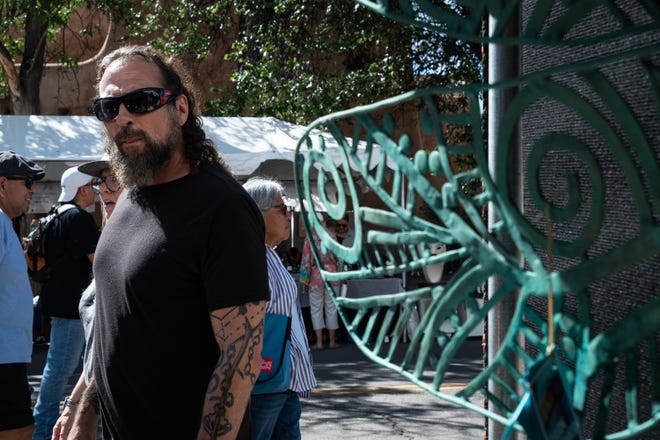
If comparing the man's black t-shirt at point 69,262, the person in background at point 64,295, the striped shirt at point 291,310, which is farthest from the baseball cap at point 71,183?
the striped shirt at point 291,310

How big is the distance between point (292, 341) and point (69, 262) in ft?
7.99

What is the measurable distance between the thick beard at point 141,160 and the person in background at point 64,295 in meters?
3.35

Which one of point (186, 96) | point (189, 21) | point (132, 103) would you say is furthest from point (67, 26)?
point (132, 103)

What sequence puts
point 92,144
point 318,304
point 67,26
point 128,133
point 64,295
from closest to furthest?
point 128,133 < point 64,295 < point 318,304 < point 92,144 < point 67,26

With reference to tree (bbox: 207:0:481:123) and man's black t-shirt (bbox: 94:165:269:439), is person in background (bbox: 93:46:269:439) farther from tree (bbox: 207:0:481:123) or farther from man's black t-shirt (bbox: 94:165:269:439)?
tree (bbox: 207:0:481:123)

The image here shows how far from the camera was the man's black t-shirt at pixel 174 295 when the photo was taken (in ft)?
7.29

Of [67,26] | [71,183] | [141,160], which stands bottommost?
[141,160]

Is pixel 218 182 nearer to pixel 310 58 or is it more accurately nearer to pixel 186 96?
pixel 186 96

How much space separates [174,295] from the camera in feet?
7.32

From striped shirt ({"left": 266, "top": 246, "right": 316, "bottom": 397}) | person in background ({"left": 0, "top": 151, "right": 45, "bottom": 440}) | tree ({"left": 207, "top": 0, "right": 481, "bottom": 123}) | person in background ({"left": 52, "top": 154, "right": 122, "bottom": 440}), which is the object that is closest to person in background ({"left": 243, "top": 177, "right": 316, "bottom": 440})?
striped shirt ({"left": 266, "top": 246, "right": 316, "bottom": 397})

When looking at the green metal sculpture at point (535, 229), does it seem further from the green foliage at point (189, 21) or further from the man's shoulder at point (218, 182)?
the green foliage at point (189, 21)

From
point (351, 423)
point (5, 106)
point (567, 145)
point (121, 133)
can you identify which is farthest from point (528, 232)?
point (5, 106)

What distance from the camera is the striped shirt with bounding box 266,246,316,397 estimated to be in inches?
144

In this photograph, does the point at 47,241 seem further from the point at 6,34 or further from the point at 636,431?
the point at 6,34
